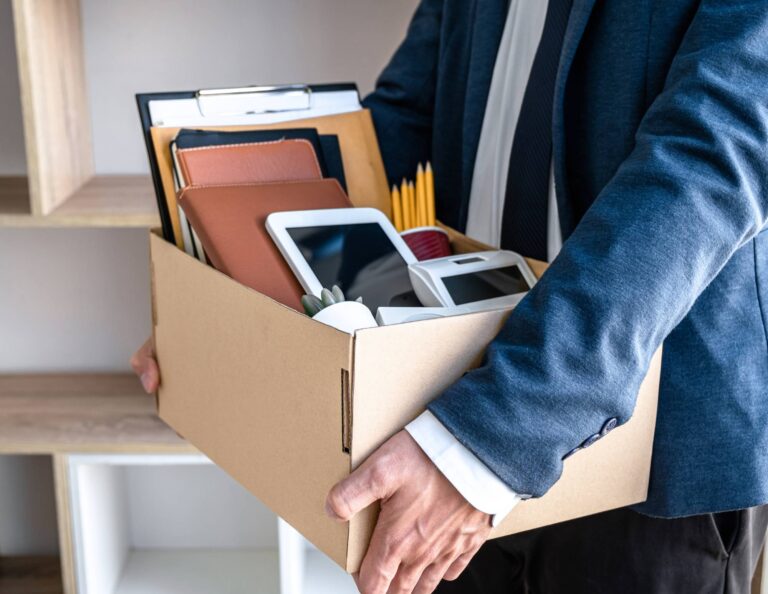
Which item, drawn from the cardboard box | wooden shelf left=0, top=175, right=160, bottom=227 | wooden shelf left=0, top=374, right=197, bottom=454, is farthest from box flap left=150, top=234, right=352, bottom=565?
wooden shelf left=0, top=374, right=197, bottom=454

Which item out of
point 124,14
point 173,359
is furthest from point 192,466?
point 173,359

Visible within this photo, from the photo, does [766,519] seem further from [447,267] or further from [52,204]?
[52,204]

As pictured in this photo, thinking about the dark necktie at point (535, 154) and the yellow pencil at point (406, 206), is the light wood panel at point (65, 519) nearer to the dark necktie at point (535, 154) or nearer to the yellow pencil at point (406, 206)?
the yellow pencil at point (406, 206)

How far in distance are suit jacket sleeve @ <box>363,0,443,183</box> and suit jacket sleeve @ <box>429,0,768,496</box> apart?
468 mm

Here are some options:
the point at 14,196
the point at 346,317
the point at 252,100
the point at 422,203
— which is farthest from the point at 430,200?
the point at 14,196

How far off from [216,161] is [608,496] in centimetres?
50

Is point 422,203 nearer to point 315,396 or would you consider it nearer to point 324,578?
point 315,396

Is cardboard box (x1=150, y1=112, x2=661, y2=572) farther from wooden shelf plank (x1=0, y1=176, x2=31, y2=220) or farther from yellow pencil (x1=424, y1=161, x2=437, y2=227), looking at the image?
wooden shelf plank (x1=0, y1=176, x2=31, y2=220)

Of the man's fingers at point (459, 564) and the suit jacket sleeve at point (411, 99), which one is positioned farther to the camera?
the suit jacket sleeve at point (411, 99)

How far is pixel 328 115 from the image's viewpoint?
3.34ft

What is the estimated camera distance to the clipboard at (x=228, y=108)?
0.90 meters

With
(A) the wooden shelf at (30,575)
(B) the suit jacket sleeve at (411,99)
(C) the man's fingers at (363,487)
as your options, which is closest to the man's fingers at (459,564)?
(C) the man's fingers at (363,487)

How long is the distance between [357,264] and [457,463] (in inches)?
10.9

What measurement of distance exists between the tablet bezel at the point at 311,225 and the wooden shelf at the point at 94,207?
59cm
